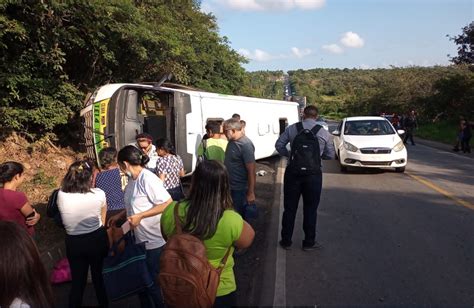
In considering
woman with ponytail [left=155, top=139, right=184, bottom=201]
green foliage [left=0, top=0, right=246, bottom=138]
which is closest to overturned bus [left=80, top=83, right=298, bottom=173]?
green foliage [left=0, top=0, right=246, bottom=138]

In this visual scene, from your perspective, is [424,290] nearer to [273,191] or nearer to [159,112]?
[273,191]

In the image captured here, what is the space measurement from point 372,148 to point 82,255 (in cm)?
927

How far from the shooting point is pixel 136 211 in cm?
364

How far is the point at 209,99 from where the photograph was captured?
11.0 meters

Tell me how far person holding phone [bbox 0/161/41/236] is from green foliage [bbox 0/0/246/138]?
5428 millimetres

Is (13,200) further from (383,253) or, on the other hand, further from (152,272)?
(383,253)

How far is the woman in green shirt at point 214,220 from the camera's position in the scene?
→ 262 cm

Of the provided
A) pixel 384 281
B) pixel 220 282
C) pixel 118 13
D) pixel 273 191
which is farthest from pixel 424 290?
pixel 118 13

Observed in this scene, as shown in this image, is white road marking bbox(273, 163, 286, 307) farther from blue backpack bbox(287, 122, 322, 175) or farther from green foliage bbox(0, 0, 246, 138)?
green foliage bbox(0, 0, 246, 138)

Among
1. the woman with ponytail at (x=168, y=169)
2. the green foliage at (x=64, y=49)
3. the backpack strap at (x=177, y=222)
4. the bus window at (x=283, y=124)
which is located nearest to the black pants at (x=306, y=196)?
the woman with ponytail at (x=168, y=169)

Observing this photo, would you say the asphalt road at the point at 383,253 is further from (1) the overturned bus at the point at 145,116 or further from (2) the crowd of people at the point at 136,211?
(1) the overturned bus at the point at 145,116

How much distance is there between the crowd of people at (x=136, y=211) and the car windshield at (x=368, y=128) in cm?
804

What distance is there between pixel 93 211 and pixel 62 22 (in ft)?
26.8

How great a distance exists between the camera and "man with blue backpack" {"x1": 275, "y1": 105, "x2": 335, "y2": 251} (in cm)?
542
